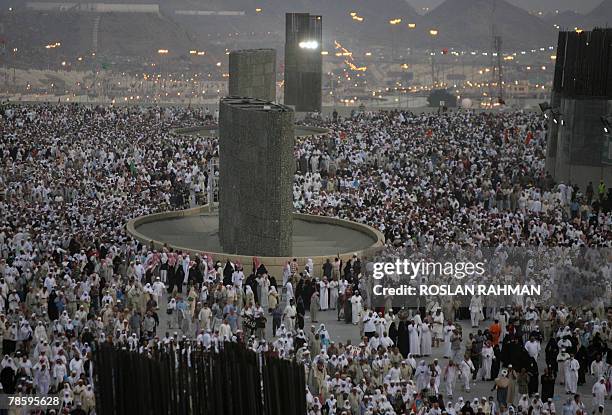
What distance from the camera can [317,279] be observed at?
88.2 feet

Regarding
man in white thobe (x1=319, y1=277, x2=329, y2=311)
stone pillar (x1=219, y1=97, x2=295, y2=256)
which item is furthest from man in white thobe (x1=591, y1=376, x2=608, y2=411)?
stone pillar (x1=219, y1=97, x2=295, y2=256)

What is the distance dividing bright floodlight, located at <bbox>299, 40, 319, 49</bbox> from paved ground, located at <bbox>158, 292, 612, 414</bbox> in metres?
27.2

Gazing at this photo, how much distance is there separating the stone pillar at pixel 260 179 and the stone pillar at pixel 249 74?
45.6 ft

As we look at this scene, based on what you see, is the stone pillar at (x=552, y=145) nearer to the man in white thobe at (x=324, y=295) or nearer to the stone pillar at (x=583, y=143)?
the stone pillar at (x=583, y=143)

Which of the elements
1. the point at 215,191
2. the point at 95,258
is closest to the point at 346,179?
the point at 215,191

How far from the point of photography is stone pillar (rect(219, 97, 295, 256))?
26.8 m

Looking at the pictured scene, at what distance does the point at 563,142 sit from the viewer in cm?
3869
